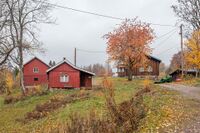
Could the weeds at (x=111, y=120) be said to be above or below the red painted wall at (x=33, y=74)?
below

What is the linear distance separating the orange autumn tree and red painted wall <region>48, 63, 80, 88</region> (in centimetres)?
986

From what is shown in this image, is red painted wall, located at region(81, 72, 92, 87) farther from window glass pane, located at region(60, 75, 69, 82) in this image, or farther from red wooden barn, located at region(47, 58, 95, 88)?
A: window glass pane, located at region(60, 75, 69, 82)

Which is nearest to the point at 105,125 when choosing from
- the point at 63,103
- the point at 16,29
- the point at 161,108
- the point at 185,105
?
the point at 161,108

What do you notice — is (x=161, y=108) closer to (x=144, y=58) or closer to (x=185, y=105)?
(x=185, y=105)

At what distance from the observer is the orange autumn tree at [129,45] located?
188 feet

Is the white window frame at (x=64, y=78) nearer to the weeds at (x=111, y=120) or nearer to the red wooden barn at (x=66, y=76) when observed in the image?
the red wooden barn at (x=66, y=76)

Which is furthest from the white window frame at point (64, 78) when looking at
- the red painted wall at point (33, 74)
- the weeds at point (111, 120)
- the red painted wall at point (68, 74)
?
the weeds at point (111, 120)

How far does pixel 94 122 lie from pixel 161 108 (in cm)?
458

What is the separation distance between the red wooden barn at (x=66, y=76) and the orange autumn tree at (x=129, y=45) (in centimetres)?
867

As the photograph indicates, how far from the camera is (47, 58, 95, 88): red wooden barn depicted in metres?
50.4

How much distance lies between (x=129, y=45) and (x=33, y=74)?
21.9 meters

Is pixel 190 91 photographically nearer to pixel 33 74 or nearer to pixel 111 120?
pixel 111 120

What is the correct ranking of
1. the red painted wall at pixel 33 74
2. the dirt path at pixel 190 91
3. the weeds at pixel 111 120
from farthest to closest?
1. the red painted wall at pixel 33 74
2. the dirt path at pixel 190 91
3. the weeds at pixel 111 120

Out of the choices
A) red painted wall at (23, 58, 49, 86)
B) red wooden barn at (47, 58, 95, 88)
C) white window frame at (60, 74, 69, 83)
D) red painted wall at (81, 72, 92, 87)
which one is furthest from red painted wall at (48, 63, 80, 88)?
red painted wall at (23, 58, 49, 86)
